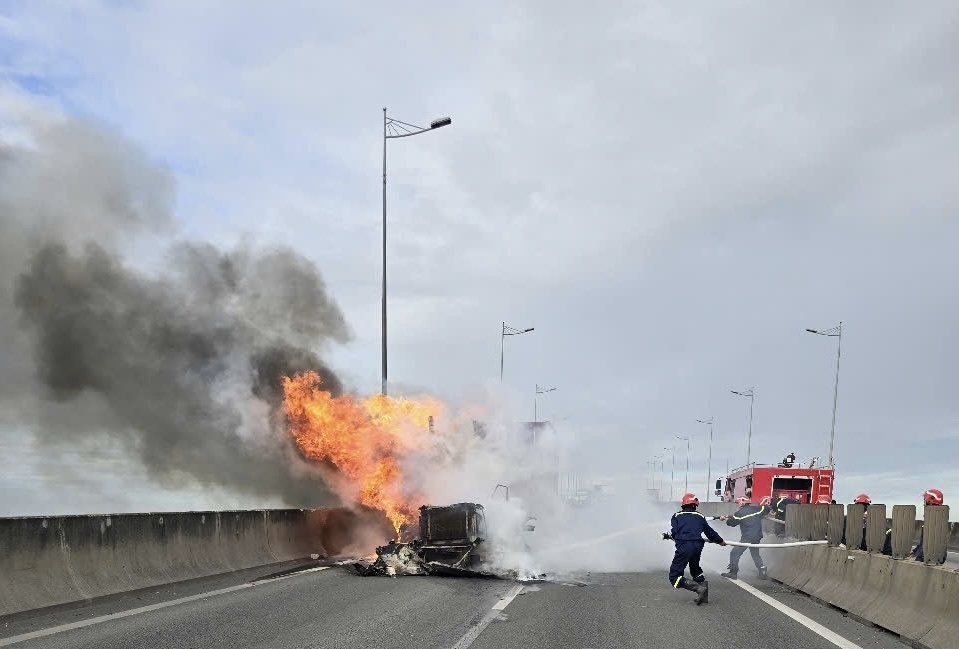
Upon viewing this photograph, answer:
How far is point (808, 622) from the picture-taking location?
11.9 meters

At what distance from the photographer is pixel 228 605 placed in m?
12.3

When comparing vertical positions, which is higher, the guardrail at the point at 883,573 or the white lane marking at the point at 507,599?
the guardrail at the point at 883,573

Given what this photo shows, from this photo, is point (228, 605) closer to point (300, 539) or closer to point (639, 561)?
point (300, 539)

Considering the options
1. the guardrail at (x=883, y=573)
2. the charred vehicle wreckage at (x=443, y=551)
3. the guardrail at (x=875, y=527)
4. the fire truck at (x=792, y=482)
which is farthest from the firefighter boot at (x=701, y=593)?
the fire truck at (x=792, y=482)

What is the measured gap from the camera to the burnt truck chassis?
1700 centimetres

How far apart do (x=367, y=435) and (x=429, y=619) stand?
11955 mm

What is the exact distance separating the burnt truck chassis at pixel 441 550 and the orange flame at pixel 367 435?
276cm

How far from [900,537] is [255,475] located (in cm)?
1968

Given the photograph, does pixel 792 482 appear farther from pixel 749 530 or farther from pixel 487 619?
pixel 487 619

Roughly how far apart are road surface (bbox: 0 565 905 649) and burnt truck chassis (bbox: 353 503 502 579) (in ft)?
3.59

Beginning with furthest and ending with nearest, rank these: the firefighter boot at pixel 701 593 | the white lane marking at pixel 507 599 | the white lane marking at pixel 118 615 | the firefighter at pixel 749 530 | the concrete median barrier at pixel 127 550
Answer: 1. the firefighter at pixel 749 530
2. the firefighter boot at pixel 701 593
3. the white lane marking at pixel 507 599
4. the concrete median barrier at pixel 127 550
5. the white lane marking at pixel 118 615

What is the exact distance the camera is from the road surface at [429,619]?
961 centimetres

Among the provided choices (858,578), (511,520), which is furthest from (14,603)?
(858,578)

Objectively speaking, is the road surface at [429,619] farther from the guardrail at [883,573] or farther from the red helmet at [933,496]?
the red helmet at [933,496]
